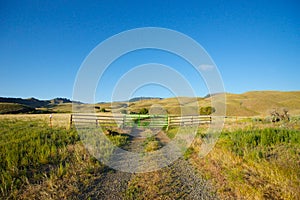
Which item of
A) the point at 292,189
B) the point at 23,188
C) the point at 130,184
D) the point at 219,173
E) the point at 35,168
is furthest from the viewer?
the point at 35,168

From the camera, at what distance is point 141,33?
15.7 m

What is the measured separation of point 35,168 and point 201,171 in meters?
5.51

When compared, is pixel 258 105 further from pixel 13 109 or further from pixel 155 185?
pixel 13 109

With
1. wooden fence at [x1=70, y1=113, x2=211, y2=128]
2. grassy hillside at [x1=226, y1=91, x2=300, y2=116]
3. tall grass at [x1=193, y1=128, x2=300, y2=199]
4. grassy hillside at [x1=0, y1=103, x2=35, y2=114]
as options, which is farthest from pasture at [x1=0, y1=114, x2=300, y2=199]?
grassy hillside at [x1=0, y1=103, x2=35, y2=114]

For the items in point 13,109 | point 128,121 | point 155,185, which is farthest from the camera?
point 13,109

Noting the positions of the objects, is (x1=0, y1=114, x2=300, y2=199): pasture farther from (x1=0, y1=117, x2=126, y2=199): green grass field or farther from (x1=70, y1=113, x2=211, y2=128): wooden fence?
(x1=70, y1=113, x2=211, y2=128): wooden fence

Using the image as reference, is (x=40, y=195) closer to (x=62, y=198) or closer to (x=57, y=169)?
(x=62, y=198)

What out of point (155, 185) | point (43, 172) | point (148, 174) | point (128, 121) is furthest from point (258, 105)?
point (43, 172)

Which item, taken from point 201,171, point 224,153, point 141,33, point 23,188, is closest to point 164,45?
point 141,33

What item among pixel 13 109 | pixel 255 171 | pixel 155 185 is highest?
pixel 13 109

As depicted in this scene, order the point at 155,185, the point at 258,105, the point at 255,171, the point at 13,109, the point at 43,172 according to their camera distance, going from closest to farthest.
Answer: the point at 155,185, the point at 255,171, the point at 43,172, the point at 13,109, the point at 258,105

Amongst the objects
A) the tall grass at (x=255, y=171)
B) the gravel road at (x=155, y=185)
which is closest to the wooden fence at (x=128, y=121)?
the tall grass at (x=255, y=171)

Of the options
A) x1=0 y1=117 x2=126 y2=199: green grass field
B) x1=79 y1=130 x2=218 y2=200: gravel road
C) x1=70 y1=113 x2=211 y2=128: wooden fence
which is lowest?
x1=79 y1=130 x2=218 y2=200: gravel road

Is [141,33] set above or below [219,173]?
above
